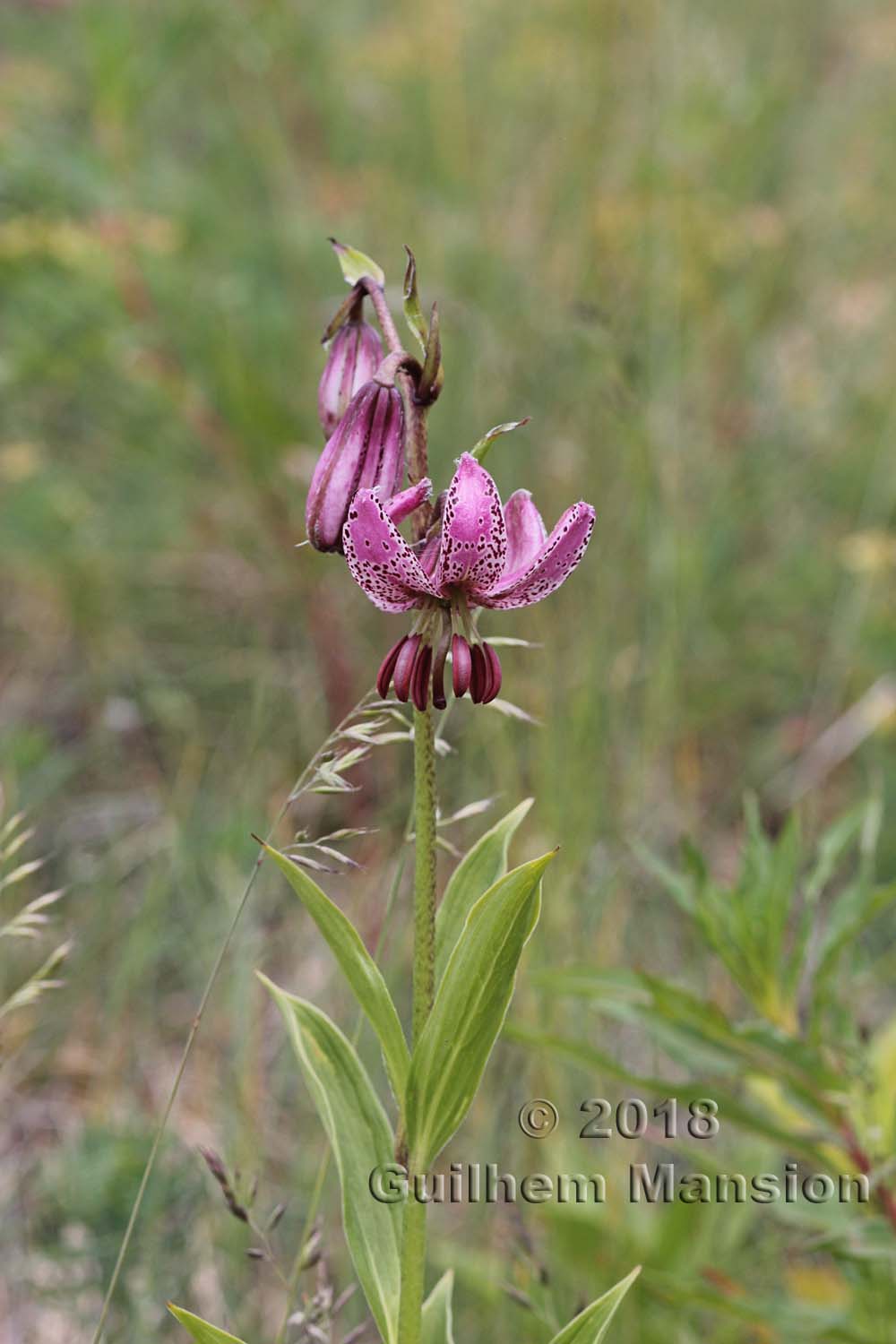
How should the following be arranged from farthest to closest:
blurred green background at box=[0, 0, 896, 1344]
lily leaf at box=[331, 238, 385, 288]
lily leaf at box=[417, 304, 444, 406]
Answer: blurred green background at box=[0, 0, 896, 1344], lily leaf at box=[331, 238, 385, 288], lily leaf at box=[417, 304, 444, 406]

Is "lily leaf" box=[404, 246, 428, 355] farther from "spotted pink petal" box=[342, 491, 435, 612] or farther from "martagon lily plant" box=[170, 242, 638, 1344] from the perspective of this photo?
"spotted pink petal" box=[342, 491, 435, 612]

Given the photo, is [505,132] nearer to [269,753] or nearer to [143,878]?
[269,753]

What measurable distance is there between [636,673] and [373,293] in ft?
4.68

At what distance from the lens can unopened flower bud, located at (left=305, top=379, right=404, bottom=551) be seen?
0.75 metres

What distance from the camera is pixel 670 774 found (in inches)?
83.9

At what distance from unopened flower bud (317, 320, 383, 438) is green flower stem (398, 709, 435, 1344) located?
0.23 meters

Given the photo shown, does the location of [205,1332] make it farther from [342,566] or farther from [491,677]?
[342,566]

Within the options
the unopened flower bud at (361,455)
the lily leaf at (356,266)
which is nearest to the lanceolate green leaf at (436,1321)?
the unopened flower bud at (361,455)

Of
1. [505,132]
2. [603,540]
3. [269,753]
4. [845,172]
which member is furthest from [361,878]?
[845,172]

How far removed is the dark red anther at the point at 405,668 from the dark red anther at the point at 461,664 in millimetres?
25

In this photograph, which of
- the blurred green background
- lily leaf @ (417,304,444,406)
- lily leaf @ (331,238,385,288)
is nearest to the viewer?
lily leaf @ (417,304,444,406)

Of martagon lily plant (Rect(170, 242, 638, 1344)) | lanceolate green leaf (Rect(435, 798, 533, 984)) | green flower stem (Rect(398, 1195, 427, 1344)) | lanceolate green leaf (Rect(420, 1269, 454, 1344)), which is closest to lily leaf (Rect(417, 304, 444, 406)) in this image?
martagon lily plant (Rect(170, 242, 638, 1344))

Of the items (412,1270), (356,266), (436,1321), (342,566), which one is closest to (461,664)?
(356,266)

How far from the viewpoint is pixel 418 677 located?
755mm
